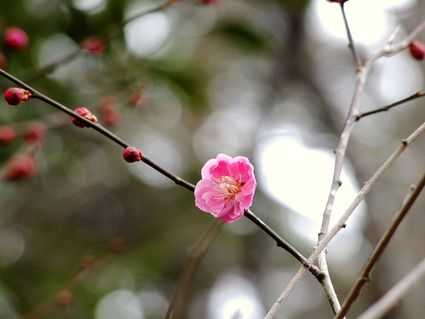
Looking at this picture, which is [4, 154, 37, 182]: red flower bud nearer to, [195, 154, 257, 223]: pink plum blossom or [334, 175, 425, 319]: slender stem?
[195, 154, 257, 223]: pink plum blossom

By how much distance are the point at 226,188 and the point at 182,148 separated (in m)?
3.48

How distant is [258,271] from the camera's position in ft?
13.8

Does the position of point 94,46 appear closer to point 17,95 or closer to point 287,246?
point 17,95

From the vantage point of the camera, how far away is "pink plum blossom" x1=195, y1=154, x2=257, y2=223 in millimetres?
881

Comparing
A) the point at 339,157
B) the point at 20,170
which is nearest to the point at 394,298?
the point at 339,157

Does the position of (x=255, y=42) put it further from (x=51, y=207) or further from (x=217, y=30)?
(x=51, y=207)

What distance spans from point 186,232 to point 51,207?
0.81 m

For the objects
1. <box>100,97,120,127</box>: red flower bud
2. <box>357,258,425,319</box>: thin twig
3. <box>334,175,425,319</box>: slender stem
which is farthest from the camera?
<box>100,97,120,127</box>: red flower bud

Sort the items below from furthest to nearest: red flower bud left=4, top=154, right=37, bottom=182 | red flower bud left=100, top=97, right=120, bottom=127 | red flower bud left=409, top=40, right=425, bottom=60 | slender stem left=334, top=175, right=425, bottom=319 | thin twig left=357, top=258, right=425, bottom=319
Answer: red flower bud left=100, top=97, right=120, bottom=127 → red flower bud left=4, top=154, right=37, bottom=182 → red flower bud left=409, top=40, right=425, bottom=60 → slender stem left=334, top=175, right=425, bottom=319 → thin twig left=357, top=258, right=425, bottom=319

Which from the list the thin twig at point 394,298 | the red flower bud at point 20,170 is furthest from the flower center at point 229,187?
the red flower bud at point 20,170

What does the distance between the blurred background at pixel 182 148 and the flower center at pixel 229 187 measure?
69 cm

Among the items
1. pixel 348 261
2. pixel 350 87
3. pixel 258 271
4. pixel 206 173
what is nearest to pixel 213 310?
pixel 258 271

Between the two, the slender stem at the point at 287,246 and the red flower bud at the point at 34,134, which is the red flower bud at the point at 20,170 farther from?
Result: the slender stem at the point at 287,246

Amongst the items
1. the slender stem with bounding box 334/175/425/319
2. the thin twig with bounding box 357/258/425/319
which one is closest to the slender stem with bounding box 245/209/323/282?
the slender stem with bounding box 334/175/425/319
